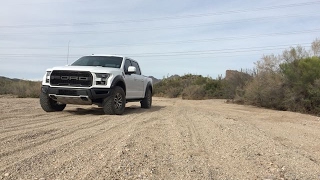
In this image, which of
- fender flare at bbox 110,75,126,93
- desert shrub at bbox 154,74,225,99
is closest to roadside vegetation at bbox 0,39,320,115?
desert shrub at bbox 154,74,225,99

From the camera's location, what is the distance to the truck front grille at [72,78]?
969cm

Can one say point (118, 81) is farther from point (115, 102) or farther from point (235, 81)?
point (235, 81)

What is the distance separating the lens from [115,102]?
10.1m

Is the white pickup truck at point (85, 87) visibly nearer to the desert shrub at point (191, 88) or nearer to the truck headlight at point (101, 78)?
the truck headlight at point (101, 78)

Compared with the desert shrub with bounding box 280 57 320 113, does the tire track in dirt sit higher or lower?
lower

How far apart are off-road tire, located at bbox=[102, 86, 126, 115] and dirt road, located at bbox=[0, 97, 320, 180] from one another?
6.40 feet

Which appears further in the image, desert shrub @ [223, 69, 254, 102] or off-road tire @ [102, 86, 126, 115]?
desert shrub @ [223, 69, 254, 102]

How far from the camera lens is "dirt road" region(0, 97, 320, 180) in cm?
418

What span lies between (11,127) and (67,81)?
9.80 ft

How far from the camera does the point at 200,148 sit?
5.62m

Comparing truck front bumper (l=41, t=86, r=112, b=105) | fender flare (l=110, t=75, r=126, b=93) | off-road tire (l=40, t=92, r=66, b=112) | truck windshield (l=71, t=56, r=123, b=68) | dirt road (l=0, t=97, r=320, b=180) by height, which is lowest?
dirt road (l=0, t=97, r=320, b=180)

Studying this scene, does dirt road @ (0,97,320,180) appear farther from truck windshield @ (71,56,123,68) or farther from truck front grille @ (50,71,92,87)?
truck windshield @ (71,56,123,68)

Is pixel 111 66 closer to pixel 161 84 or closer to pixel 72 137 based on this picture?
pixel 72 137

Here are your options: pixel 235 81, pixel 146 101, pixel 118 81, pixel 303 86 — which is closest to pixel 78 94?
pixel 118 81
